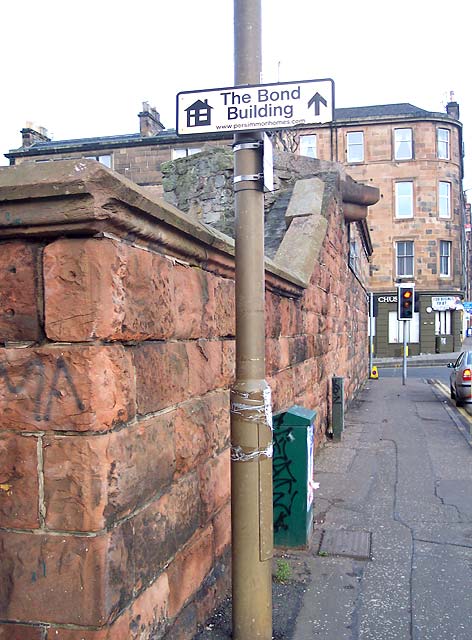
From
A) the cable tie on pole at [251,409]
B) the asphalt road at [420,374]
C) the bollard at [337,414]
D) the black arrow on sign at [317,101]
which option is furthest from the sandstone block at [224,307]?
the asphalt road at [420,374]

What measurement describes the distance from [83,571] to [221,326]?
195 cm

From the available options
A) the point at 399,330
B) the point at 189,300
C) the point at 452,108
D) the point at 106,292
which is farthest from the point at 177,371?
the point at 452,108

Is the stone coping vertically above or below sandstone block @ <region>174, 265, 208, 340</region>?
above

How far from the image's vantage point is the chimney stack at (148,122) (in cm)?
3809

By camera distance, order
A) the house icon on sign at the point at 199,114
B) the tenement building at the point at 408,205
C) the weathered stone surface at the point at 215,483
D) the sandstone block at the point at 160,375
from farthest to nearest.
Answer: the tenement building at the point at 408,205
the weathered stone surface at the point at 215,483
the house icon on sign at the point at 199,114
the sandstone block at the point at 160,375

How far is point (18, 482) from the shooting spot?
96.4 inches

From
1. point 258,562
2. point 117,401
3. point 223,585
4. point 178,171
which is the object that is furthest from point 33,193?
point 178,171

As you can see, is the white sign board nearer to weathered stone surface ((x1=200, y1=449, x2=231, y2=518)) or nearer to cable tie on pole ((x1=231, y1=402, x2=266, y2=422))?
weathered stone surface ((x1=200, y1=449, x2=231, y2=518))

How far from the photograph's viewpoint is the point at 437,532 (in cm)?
549

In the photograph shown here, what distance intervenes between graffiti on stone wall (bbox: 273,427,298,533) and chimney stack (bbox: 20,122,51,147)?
40509mm

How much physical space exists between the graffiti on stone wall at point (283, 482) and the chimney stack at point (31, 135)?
40509mm

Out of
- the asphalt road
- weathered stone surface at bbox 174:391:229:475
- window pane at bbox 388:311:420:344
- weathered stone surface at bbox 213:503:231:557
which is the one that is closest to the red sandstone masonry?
weathered stone surface at bbox 174:391:229:475

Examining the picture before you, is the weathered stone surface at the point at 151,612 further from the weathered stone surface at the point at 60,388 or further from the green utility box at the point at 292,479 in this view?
the green utility box at the point at 292,479

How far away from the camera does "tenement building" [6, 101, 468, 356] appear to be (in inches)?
1598
